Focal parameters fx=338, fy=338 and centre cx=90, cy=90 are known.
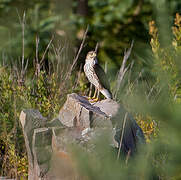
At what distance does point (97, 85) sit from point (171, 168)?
2191mm

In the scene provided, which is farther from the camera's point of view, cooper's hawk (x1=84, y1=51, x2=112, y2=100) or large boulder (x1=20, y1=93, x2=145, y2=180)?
cooper's hawk (x1=84, y1=51, x2=112, y2=100)

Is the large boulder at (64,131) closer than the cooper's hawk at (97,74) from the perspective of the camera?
Yes

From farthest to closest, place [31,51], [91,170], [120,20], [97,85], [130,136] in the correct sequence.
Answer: [120,20] → [31,51] → [97,85] → [130,136] → [91,170]

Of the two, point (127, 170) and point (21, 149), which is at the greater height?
point (127, 170)

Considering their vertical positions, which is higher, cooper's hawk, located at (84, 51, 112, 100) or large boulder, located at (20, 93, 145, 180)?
cooper's hawk, located at (84, 51, 112, 100)

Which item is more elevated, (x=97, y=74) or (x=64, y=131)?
(x=97, y=74)

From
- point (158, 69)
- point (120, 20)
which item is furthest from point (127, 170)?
point (120, 20)

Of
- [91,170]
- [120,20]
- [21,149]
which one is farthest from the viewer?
[120,20]

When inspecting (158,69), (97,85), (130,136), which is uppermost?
(158,69)

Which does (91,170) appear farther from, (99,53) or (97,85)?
(99,53)

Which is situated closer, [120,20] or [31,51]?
[31,51]

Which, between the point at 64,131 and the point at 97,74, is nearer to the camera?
the point at 64,131

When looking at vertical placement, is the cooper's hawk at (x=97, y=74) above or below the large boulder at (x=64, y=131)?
above

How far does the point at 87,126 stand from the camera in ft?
6.70
